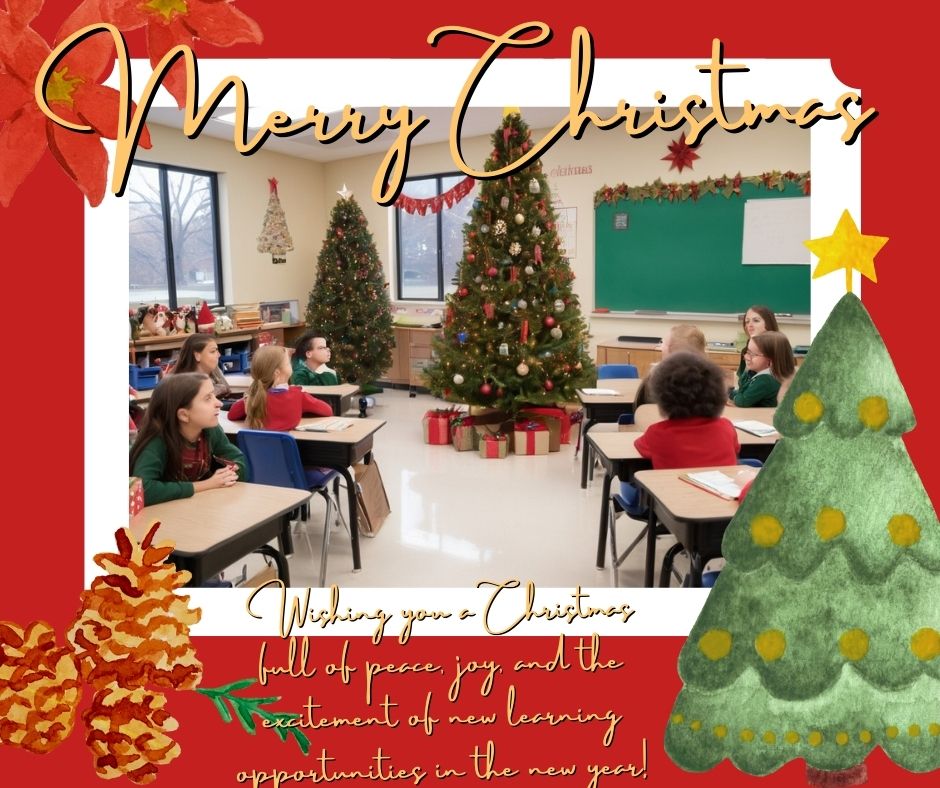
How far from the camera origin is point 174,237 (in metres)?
8.12

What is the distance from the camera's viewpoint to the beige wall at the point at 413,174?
23.3 feet

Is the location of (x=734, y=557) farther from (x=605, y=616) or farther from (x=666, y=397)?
(x=666, y=397)

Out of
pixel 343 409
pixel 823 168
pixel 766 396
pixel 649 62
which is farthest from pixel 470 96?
pixel 343 409

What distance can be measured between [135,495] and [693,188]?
6659mm

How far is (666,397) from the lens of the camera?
124 inches

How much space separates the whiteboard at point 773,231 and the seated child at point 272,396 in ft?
16.9

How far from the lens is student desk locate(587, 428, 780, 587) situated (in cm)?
347

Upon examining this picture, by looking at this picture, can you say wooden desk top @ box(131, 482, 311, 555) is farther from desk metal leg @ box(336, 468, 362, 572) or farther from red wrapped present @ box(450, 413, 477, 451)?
red wrapped present @ box(450, 413, 477, 451)

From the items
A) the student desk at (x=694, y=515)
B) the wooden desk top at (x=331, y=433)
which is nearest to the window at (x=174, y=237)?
→ the wooden desk top at (x=331, y=433)

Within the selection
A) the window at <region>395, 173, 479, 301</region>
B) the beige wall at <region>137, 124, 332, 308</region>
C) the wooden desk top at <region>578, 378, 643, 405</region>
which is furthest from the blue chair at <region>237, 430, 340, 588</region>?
the window at <region>395, 173, 479, 301</region>

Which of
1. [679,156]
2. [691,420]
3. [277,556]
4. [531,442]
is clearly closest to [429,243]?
[679,156]

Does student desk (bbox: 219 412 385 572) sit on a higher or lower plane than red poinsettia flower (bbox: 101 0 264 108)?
lower

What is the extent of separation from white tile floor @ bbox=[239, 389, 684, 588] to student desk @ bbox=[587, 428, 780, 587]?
0.30m

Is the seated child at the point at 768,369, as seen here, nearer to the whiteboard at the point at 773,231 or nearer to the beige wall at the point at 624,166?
the beige wall at the point at 624,166
